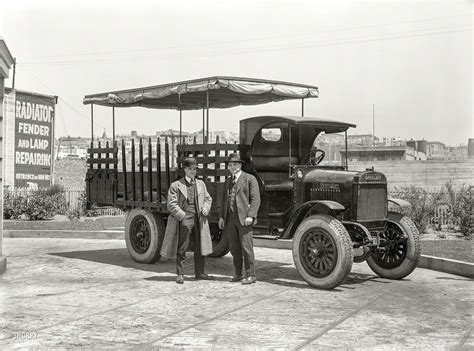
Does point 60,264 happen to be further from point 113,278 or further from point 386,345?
point 386,345

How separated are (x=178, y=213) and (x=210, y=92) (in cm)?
326

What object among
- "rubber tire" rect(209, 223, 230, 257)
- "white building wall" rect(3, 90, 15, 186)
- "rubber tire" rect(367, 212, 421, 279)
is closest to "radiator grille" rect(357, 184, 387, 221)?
"rubber tire" rect(367, 212, 421, 279)

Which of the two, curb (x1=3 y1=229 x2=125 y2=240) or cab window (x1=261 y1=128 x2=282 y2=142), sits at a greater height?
cab window (x1=261 y1=128 x2=282 y2=142)

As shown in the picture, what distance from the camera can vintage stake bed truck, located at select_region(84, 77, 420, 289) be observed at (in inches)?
340

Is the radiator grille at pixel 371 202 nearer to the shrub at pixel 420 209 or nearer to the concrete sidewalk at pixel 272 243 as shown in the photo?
the concrete sidewalk at pixel 272 243

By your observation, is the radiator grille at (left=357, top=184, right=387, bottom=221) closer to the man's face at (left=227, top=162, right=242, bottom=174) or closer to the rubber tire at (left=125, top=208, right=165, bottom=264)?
the man's face at (left=227, top=162, right=242, bottom=174)

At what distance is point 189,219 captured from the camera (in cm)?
926

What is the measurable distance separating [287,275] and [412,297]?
239 centimetres

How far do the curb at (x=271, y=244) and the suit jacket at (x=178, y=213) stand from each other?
8.62ft

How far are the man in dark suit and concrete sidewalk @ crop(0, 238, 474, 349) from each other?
39cm

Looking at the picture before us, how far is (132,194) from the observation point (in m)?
11.5

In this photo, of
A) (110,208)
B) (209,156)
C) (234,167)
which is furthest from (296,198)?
(110,208)

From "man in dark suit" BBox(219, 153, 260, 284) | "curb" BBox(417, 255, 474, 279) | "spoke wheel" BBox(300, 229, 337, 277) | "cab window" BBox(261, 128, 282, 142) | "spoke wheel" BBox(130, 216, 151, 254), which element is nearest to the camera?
"spoke wheel" BBox(300, 229, 337, 277)

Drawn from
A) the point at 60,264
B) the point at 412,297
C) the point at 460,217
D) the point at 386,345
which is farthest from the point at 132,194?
the point at 460,217
